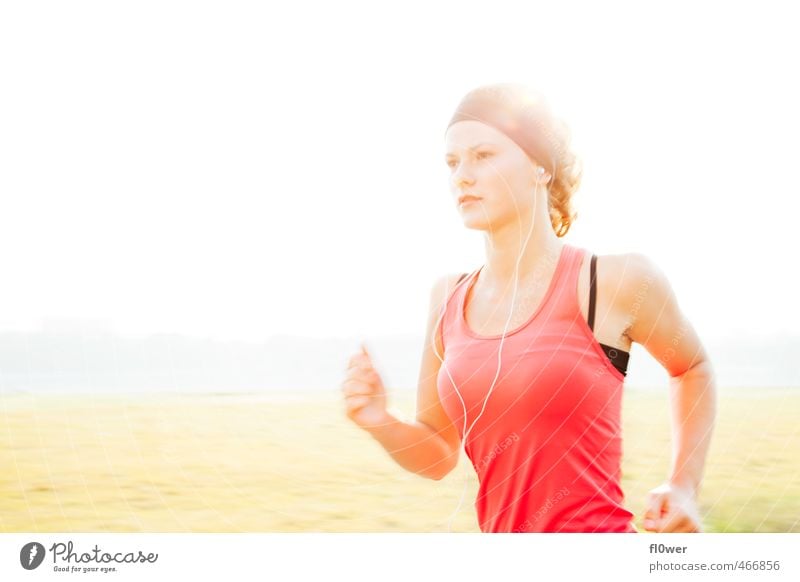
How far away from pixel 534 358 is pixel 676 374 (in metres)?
0.26

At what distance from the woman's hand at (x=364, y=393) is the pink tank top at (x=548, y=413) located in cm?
11

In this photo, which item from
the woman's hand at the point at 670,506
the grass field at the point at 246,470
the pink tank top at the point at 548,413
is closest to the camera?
the pink tank top at the point at 548,413

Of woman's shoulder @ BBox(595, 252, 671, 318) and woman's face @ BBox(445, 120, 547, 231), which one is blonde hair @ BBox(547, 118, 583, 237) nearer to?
woman's face @ BBox(445, 120, 547, 231)

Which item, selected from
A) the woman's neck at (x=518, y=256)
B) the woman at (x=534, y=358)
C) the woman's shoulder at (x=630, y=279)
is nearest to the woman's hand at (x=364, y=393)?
the woman at (x=534, y=358)

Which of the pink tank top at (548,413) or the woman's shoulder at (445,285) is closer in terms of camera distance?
the pink tank top at (548,413)

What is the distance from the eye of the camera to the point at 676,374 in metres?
1.40

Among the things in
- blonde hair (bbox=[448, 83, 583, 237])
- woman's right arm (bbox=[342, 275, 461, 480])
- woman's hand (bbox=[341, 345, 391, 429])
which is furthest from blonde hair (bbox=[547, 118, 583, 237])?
woman's hand (bbox=[341, 345, 391, 429])

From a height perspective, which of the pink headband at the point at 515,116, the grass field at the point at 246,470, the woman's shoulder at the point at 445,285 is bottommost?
the grass field at the point at 246,470

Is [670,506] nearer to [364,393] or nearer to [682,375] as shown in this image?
[682,375]

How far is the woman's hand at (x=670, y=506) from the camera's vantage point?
4.63 ft

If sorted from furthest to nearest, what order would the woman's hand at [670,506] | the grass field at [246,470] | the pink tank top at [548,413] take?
the grass field at [246,470], the woman's hand at [670,506], the pink tank top at [548,413]

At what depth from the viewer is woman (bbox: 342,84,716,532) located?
1311 mm

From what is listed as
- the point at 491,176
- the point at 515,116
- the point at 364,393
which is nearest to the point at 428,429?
the point at 364,393

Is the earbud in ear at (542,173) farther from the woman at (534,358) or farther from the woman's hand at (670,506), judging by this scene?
the woman's hand at (670,506)
